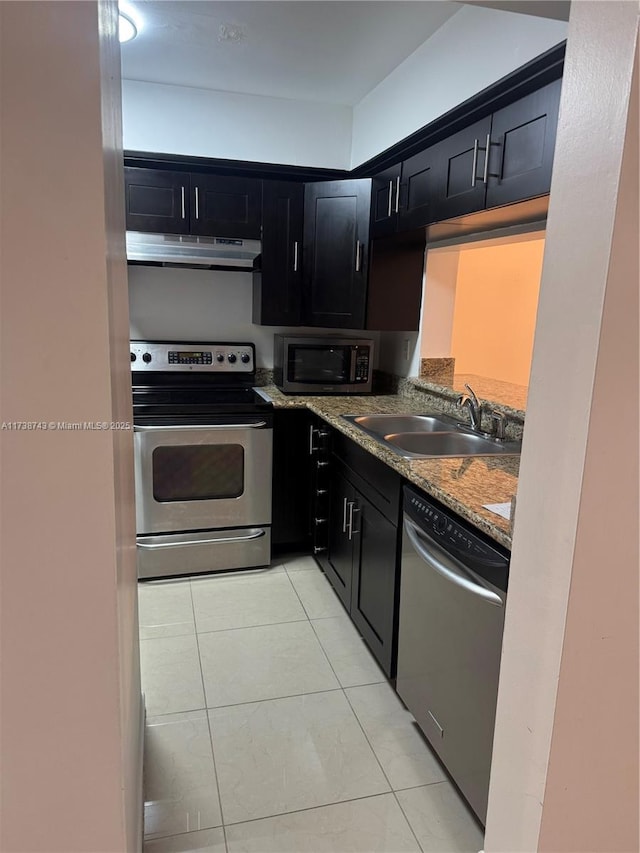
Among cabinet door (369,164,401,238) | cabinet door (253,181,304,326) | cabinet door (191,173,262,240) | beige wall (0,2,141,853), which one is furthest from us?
cabinet door (253,181,304,326)

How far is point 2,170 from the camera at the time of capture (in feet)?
2.26

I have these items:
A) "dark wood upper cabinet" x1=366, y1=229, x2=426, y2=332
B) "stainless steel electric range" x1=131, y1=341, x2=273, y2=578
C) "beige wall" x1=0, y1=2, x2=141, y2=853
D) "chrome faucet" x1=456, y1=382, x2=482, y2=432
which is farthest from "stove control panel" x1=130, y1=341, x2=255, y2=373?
"beige wall" x1=0, y1=2, x2=141, y2=853

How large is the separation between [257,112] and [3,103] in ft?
8.97

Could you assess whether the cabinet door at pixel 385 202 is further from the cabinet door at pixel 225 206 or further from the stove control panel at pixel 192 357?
the stove control panel at pixel 192 357

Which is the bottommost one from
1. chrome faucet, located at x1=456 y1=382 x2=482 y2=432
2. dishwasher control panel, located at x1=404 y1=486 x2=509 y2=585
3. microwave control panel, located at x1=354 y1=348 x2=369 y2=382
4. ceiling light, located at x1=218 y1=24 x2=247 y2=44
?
dishwasher control panel, located at x1=404 y1=486 x2=509 y2=585

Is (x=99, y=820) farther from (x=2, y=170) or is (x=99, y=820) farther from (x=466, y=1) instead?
(x=466, y=1)

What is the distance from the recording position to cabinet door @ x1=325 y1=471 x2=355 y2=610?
2506 mm

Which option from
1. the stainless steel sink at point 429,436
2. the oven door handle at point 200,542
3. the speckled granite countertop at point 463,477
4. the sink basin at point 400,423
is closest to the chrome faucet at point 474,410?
the stainless steel sink at point 429,436

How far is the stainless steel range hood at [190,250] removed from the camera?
283cm

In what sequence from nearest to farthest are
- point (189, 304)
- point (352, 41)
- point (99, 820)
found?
point (99, 820) < point (352, 41) < point (189, 304)

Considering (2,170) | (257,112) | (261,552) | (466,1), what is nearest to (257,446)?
(261,552)

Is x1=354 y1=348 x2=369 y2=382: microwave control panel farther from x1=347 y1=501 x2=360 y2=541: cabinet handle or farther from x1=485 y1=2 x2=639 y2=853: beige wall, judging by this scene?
x1=485 y1=2 x2=639 y2=853: beige wall

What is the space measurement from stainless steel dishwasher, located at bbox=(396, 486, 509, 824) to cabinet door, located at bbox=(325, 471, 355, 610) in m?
0.61

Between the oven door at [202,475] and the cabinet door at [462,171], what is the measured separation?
1.35 m
